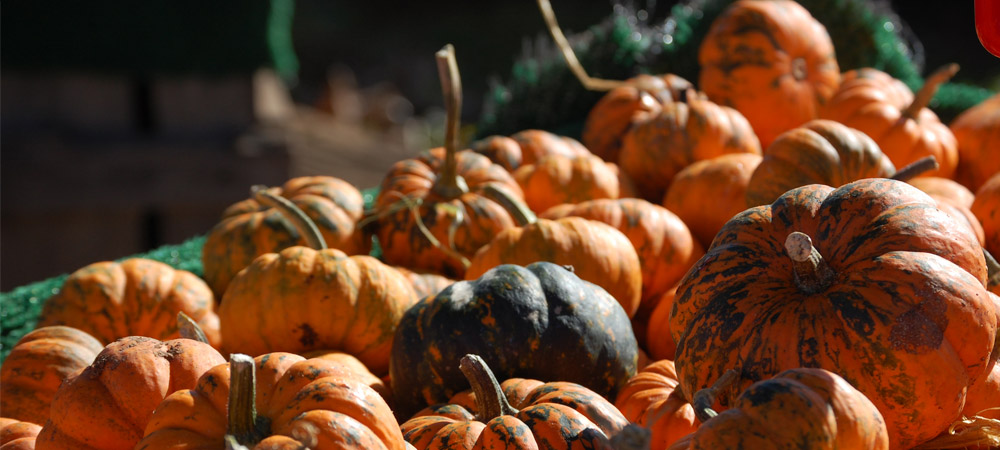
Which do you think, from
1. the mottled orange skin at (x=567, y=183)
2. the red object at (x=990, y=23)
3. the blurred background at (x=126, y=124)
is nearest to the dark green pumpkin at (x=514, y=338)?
the red object at (x=990, y=23)

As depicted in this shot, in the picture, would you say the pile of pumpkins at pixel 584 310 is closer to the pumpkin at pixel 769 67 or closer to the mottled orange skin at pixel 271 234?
the mottled orange skin at pixel 271 234

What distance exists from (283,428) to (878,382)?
3.52 ft

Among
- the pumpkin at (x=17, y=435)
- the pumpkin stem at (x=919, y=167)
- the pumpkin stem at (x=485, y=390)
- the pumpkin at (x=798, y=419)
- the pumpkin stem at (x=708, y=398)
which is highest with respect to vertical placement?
the pumpkin stem at (x=919, y=167)

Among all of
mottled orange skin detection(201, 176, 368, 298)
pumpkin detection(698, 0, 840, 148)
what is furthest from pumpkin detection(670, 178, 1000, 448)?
pumpkin detection(698, 0, 840, 148)

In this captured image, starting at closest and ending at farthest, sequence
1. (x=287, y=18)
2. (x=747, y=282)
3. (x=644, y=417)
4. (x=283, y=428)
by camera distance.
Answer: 1. (x=283, y=428)
2. (x=747, y=282)
3. (x=644, y=417)
4. (x=287, y=18)

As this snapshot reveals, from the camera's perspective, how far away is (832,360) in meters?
1.65

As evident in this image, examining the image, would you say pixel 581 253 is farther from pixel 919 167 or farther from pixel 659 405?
pixel 919 167

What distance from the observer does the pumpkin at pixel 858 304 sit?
5.31ft

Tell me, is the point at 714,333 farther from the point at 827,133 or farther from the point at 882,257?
the point at 827,133

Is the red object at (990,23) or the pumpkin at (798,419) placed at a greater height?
the red object at (990,23)

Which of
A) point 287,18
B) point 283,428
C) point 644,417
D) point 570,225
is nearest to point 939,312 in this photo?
point 644,417

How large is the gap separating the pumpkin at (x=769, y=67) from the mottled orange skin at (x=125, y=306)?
8.53ft

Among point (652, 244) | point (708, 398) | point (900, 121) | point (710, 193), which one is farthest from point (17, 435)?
point (900, 121)

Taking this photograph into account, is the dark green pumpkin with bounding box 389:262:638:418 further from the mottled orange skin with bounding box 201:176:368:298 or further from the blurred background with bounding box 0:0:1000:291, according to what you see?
the blurred background with bounding box 0:0:1000:291
